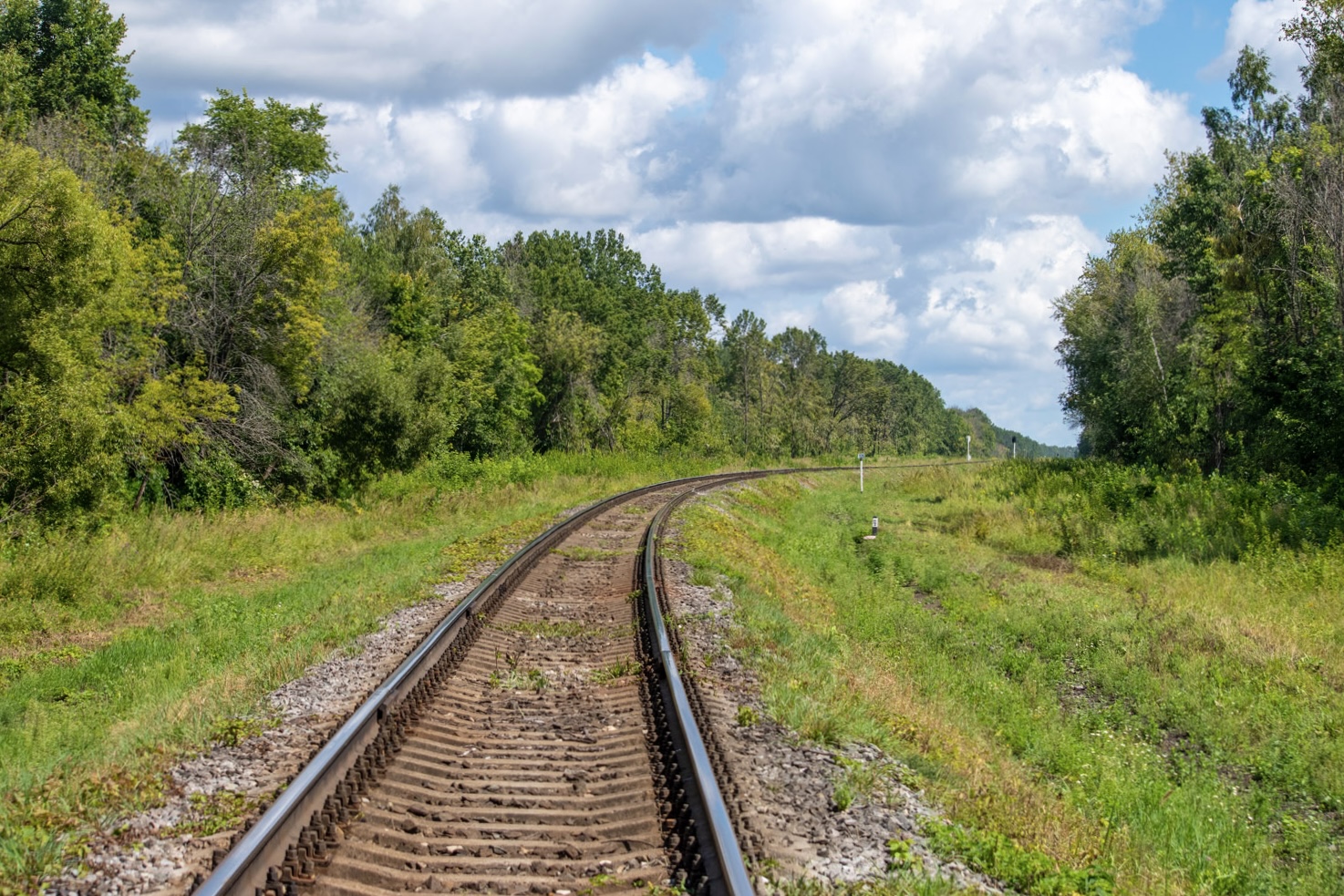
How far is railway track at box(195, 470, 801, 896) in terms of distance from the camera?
4645 mm

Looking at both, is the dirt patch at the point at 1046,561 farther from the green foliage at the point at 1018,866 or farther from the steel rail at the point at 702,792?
the green foliage at the point at 1018,866

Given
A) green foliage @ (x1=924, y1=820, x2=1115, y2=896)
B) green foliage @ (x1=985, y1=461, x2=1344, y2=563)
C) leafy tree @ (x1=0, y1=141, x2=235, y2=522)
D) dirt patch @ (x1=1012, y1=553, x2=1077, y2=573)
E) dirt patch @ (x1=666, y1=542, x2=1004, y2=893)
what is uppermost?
leafy tree @ (x1=0, y1=141, x2=235, y2=522)

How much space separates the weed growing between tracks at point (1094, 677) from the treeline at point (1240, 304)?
129 inches

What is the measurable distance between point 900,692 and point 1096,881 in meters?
4.40

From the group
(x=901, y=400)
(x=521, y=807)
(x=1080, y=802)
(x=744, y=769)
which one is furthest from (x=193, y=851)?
(x=901, y=400)

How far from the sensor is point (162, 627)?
1229 cm

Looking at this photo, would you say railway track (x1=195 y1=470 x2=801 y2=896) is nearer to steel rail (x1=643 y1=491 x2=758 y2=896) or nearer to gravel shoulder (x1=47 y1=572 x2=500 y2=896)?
steel rail (x1=643 y1=491 x2=758 y2=896)

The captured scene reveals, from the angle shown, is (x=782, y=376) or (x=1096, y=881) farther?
(x=782, y=376)

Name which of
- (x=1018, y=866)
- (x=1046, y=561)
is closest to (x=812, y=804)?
(x=1018, y=866)

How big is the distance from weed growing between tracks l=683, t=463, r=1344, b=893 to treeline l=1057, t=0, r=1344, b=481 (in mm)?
3288

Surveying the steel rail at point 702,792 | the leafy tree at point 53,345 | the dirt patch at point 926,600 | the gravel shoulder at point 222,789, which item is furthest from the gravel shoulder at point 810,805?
the leafy tree at point 53,345

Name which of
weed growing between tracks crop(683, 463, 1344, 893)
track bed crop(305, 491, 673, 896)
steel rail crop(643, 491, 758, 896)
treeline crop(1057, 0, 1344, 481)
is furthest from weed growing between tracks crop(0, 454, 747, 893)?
treeline crop(1057, 0, 1344, 481)

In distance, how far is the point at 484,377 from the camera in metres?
41.7

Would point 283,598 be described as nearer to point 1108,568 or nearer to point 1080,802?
point 1080,802
